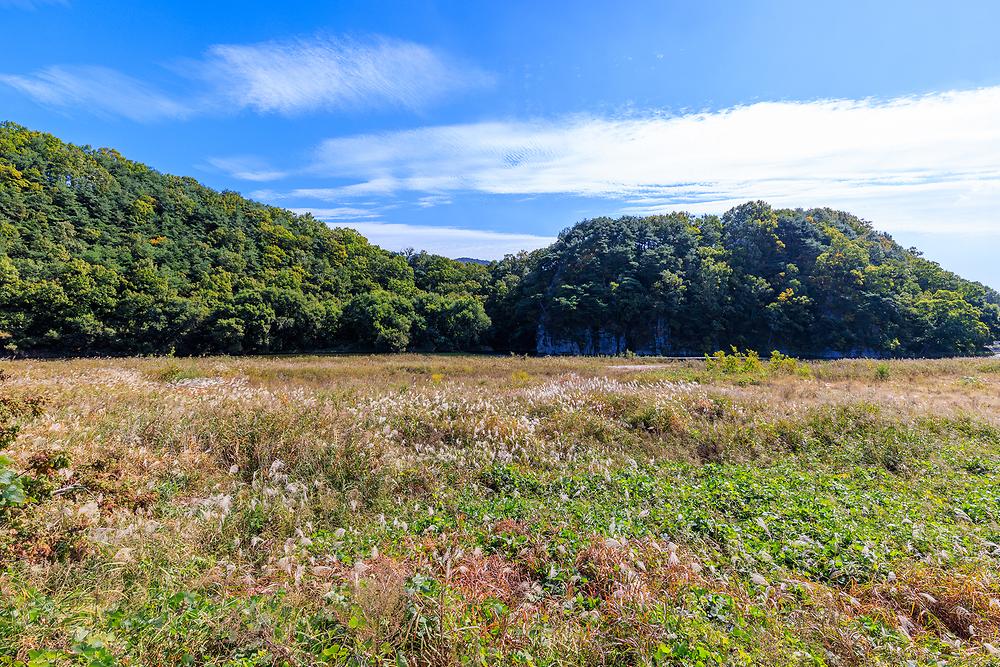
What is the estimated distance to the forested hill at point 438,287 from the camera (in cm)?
4025

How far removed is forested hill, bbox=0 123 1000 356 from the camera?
132 ft

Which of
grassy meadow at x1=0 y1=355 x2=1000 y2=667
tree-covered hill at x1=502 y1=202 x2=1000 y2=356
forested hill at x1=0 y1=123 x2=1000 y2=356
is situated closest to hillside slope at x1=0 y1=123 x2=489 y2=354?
forested hill at x1=0 y1=123 x2=1000 y2=356

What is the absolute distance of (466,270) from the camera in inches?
2977

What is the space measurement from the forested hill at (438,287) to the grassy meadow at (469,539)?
131 ft

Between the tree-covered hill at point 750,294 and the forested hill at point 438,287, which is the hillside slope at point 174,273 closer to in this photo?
the forested hill at point 438,287

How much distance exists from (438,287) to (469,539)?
67.7m

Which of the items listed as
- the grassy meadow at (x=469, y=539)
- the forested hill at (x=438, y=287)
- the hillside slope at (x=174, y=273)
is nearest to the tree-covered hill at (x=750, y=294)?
the forested hill at (x=438, y=287)

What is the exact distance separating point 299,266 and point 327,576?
71.0 metres

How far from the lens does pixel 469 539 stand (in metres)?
4.28

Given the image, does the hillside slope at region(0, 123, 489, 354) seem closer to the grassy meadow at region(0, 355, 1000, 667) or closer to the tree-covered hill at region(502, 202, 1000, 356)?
the tree-covered hill at region(502, 202, 1000, 356)

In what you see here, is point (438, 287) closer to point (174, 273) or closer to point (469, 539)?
point (174, 273)

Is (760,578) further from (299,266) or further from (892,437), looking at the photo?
(299,266)

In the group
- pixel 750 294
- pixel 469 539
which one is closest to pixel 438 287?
pixel 750 294

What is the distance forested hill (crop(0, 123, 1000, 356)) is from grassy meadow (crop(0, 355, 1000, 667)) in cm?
3996
